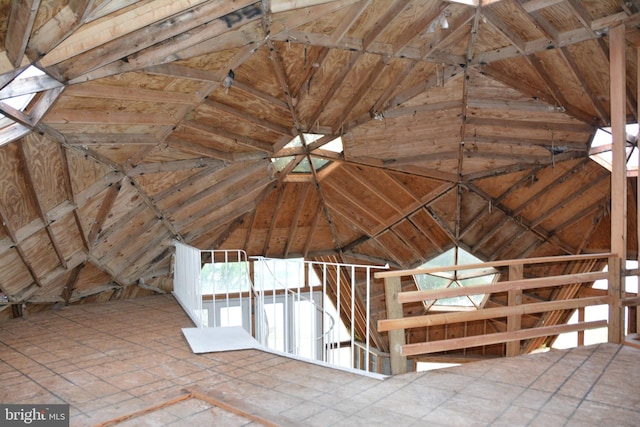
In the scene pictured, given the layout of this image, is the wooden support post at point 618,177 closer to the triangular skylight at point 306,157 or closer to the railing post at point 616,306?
the railing post at point 616,306

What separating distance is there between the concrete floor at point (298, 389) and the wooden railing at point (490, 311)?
10.5 inches

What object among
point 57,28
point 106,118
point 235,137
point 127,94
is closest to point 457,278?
point 235,137

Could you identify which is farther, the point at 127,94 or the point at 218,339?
the point at 218,339

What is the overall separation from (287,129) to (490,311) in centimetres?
516

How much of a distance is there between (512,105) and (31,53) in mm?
7858

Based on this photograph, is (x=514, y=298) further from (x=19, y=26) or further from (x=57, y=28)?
(x=19, y=26)

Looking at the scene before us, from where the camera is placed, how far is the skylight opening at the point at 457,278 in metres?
14.7

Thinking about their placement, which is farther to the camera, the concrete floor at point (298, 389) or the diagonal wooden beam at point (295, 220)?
the diagonal wooden beam at point (295, 220)

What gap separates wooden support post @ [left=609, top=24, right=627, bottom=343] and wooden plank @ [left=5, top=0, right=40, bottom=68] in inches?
267

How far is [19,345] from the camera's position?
746cm

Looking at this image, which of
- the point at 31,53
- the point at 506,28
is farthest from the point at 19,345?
the point at 506,28

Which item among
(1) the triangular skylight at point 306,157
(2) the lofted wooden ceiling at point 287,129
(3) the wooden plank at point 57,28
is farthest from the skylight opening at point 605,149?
(3) the wooden plank at point 57,28

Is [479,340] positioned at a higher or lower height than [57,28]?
lower

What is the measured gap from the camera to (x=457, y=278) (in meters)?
14.8
